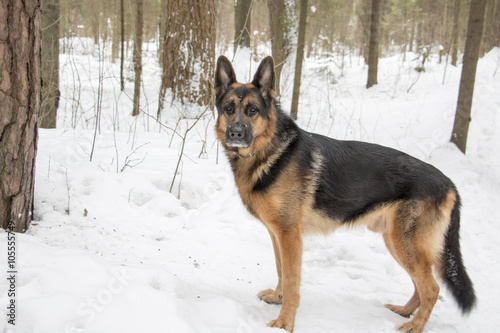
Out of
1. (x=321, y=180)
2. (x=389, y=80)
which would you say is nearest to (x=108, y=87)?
(x=389, y=80)

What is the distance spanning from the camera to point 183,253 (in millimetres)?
3748

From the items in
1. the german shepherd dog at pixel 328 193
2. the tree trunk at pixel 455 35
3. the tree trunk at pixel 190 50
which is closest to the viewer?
the german shepherd dog at pixel 328 193

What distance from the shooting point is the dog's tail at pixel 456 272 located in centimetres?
296

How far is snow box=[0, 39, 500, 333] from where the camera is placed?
7.70ft

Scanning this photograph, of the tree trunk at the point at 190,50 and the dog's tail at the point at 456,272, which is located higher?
the tree trunk at the point at 190,50

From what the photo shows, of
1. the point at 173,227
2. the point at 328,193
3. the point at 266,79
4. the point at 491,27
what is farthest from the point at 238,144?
the point at 491,27

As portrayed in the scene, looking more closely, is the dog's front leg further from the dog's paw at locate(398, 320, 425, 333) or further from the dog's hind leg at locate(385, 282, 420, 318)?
the dog's hind leg at locate(385, 282, 420, 318)

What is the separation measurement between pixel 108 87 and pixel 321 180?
13.7 metres

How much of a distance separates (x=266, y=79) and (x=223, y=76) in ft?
1.44

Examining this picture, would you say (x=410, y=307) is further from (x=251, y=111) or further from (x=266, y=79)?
(x=266, y=79)

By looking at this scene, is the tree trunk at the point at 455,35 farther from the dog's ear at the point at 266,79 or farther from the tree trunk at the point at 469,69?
the dog's ear at the point at 266,79

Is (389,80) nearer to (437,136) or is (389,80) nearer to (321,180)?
(437,136)

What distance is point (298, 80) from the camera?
8508mm

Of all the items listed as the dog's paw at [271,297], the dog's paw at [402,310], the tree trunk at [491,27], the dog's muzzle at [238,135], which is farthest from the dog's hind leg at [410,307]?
the tree trunk at [491,27]
